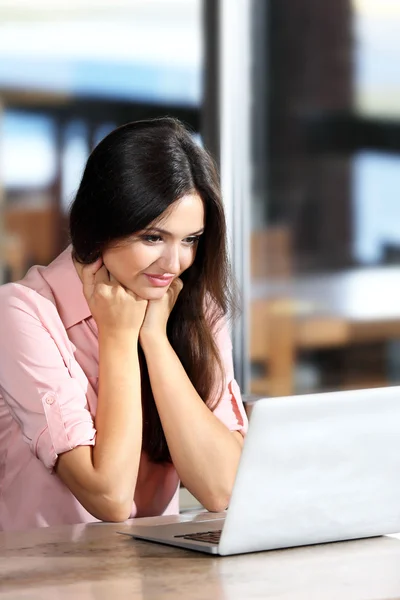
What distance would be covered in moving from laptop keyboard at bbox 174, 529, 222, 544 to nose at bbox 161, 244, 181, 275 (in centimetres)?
50

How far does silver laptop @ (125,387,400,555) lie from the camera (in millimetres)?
1232

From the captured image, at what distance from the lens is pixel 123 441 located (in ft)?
5.45

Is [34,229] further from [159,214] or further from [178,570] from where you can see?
[178,570]

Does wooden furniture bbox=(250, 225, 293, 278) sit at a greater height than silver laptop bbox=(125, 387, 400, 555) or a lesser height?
lesser

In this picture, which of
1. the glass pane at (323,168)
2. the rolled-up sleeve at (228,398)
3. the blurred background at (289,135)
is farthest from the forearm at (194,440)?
the glass pane at (323,168)

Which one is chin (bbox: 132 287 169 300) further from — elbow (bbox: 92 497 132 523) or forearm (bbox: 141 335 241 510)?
elbow (bbox: 92 497 132 523)

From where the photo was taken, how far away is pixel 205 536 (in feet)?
4.42

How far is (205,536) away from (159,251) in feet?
1.79

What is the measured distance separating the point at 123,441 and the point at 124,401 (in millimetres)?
74

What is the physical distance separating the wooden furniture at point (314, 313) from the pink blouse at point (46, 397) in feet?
12.6

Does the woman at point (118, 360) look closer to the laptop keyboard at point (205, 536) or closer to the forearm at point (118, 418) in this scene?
the forearm at point (118, 418)

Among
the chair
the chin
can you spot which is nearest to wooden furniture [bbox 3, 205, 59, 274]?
the chair

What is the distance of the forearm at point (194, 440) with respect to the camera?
175 cm

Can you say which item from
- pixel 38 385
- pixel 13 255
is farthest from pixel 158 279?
pixel 13 255
